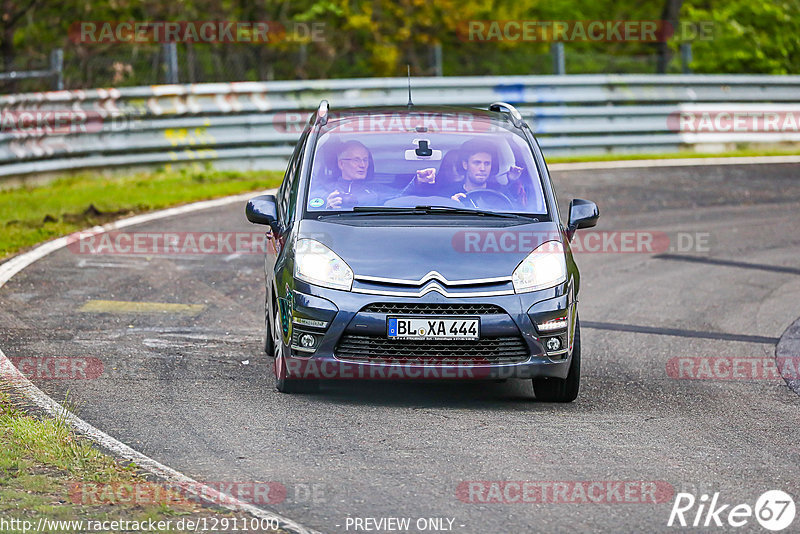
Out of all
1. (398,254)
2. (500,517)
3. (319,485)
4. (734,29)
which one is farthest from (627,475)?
(734,29)

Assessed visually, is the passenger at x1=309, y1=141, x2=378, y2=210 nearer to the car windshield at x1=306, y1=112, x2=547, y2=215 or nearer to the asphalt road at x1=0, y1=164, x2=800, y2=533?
the car windshield at x1=306, y1=112, x2=547, y2=215

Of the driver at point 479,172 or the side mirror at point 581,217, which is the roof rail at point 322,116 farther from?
the side mirror at point 581,217

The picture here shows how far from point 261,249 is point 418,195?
17.8ft

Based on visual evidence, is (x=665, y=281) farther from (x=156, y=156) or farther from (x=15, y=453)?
(x=156, y=156)

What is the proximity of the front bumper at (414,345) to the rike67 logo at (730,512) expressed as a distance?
5.64ft

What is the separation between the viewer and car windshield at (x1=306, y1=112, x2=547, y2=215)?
8.13m

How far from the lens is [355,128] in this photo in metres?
8.77

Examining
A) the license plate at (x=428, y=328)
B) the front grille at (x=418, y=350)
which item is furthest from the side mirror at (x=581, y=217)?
the license plate at (x=428, y=328)

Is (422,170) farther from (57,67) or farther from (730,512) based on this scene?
(57,67)

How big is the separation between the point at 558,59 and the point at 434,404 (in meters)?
15.3

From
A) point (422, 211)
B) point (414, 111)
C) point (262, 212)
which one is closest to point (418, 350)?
point (422, 211)

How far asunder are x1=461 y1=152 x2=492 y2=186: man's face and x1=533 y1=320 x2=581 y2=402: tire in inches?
45.6

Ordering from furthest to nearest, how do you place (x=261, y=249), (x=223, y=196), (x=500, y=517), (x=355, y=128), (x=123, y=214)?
(x=223, y=196) → (x=123, y=214) → (x=261, y=249) → (x=355, y=128) → (x=500, y=517)

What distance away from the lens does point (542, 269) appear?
7566mm
